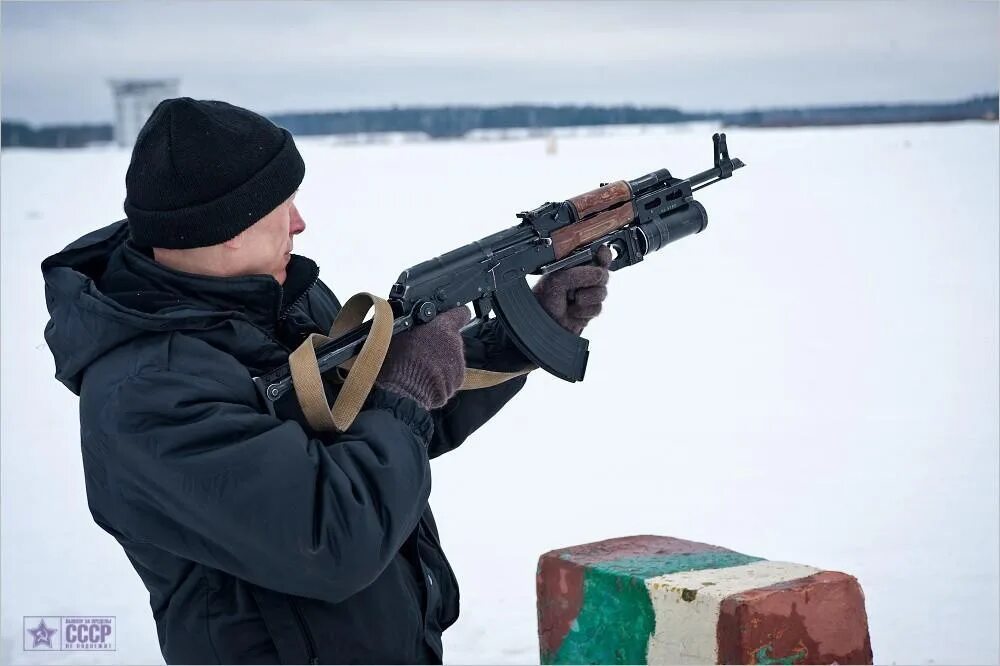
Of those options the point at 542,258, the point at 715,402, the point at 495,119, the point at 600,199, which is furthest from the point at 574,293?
the point at 495,119

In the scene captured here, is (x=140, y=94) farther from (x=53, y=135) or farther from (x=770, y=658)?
(x=770, y=658)

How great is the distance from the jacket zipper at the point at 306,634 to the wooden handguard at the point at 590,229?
0.95 meters

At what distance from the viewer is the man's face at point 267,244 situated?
1.73 metres

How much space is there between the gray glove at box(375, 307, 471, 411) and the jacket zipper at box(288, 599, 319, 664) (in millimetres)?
363

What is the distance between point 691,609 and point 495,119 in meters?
11.2

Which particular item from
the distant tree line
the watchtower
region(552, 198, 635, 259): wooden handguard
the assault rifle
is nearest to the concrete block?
the assault rifle

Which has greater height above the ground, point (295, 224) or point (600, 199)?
point (600, 199)

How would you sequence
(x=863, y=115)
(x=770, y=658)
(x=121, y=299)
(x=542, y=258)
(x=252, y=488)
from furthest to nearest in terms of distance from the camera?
(x=863, y=115) < (x=542, y=258) < (x=770, y=658) < (x=121, y=299) < (x=252, y=488)

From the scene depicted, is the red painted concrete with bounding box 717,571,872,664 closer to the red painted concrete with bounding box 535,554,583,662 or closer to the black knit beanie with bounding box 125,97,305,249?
the red painted concrete with bounding box 535,554,583,662

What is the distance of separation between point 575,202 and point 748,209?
860 cm

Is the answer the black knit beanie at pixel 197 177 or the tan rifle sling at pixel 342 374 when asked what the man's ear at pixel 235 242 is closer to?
the black knit beanie at pixel 197 177

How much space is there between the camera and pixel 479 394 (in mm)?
2234

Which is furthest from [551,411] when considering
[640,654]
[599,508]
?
[640,654]

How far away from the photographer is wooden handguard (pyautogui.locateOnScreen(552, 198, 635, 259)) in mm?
2301
